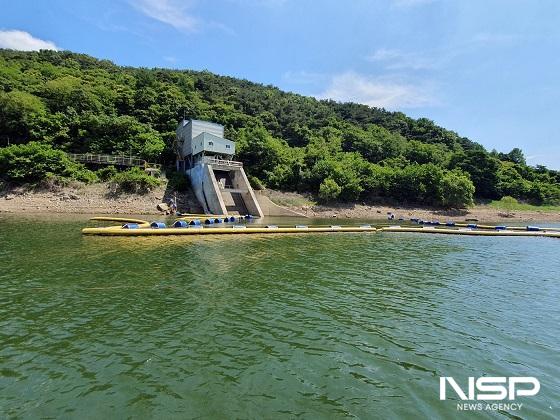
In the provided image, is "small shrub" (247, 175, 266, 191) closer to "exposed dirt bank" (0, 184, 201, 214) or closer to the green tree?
"exposed dirt bank" (0, 184, 201, 214)

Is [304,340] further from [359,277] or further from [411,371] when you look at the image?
[359,277]

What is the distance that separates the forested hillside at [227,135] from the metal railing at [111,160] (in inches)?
94.7

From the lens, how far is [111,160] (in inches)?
1943

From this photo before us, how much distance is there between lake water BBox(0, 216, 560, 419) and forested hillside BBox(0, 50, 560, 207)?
38579mm

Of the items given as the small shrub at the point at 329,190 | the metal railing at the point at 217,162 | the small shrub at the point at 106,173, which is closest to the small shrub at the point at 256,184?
the metal railing at the point at 217,162

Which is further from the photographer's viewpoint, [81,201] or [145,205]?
[145,205]

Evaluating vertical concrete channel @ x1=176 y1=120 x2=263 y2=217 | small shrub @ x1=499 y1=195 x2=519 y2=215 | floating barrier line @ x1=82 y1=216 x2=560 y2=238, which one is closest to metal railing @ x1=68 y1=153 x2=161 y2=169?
vertical concrete channel @ x1=176 y1=120 x2=263 y2=217

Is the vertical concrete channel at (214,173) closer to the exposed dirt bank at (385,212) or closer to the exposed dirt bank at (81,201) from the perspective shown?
the exposed dirt bank at (81,201)

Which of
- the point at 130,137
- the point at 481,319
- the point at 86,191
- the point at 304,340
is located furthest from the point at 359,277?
the point at 130,137

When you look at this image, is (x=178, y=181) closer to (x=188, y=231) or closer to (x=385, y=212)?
(x=188, y=231)

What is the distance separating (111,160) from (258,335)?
48.9 meters

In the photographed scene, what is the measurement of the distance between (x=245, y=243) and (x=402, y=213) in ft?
145

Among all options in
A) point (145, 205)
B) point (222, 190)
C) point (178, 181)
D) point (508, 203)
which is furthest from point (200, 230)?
point (508, 203)

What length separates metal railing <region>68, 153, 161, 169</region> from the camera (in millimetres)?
47812
